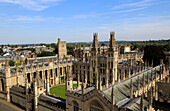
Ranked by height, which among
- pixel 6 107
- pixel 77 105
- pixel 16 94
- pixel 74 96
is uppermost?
pixel 74 96

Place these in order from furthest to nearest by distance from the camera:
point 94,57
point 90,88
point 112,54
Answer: point 94,57 → point 112,54 → point 90,88

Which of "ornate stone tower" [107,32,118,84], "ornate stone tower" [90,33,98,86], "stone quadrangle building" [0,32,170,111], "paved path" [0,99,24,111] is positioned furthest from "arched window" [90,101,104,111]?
"ornate stone tower" [90,33,98,86]

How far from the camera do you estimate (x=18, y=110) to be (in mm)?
28406

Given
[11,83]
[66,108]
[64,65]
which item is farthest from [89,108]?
[64,65]

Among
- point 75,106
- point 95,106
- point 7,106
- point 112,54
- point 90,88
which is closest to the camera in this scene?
point 95,106

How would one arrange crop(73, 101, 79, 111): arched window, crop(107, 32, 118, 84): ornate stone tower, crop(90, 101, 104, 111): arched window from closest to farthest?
crop(90, 101, 104, 111): arched window
crop(73, 101, 79, 111): arched window
crop(107, 32, 118, 84): ornate stone tower

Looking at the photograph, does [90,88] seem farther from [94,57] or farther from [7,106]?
[94,57]

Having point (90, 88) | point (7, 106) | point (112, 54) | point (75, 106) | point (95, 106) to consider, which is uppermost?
point (112, 54)

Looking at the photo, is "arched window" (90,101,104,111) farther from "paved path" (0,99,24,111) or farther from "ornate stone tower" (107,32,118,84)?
"ornate stone tower" (107,32,118,84)

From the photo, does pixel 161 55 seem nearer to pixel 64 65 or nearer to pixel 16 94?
pixel 64 65

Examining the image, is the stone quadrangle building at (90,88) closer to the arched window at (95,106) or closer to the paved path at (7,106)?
the arched window at (95,106)

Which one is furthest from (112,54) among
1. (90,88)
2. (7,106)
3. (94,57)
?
(7,106)

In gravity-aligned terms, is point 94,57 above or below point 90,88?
above

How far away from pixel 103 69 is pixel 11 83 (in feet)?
85.1
